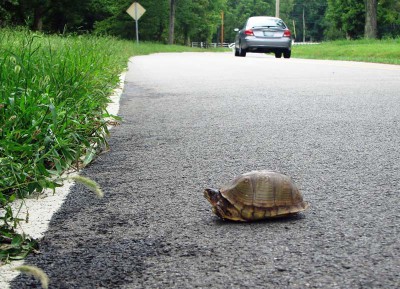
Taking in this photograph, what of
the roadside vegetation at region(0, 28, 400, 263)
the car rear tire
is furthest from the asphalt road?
the car rear tire

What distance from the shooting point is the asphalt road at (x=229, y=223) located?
7.35 ft

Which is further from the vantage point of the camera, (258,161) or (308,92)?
(308,92)

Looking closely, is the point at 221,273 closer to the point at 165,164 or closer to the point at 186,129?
the point at 165,164

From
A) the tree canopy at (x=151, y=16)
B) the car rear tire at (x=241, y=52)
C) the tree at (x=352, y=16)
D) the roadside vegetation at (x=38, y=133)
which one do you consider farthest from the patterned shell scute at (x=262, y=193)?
the tree at (x=352, y=16)

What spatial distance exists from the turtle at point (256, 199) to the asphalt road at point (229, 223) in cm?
5

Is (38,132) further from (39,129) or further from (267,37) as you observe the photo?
(267,37)

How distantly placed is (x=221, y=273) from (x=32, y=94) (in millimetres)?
2605

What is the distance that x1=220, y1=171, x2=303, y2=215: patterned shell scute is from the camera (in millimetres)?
2812

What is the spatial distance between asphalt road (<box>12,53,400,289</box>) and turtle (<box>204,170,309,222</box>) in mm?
50

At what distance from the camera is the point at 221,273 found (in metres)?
2.24

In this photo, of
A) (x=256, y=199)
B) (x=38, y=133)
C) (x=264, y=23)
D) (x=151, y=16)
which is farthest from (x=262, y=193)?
(x=151, y=16)

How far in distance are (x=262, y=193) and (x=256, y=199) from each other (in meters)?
0.05

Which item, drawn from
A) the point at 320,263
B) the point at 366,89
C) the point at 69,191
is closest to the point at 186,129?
the point at 69,191

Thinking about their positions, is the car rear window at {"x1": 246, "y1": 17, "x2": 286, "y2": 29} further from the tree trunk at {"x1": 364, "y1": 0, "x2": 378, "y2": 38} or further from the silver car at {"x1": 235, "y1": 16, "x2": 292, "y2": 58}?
the tree trunk at {"x1": 364, "y1": 0, "x2": 378, "y2": 38}
